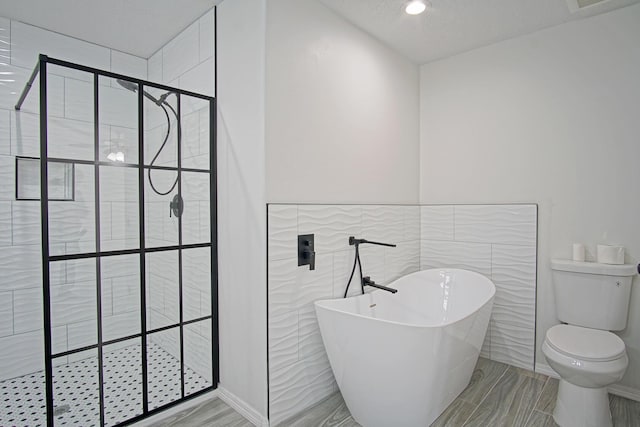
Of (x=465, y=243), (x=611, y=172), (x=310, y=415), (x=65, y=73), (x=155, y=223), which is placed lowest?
(x=310, y=415)

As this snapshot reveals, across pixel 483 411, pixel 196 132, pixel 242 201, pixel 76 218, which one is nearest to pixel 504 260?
pixel 483 411

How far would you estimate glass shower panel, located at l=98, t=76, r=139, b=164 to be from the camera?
1985mm

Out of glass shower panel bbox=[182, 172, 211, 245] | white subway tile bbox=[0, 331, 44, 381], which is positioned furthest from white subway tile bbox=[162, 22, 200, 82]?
white subway tile bbox=[0, 331, 44, 381]

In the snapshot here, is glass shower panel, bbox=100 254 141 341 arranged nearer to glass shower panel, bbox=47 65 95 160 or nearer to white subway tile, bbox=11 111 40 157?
glass shower panel, bbox=47 65 95 160

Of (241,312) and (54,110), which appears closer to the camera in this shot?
(241,312)

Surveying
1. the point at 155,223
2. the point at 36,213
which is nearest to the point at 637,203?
the point at 155,223

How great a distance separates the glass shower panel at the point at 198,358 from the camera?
230 centimetres

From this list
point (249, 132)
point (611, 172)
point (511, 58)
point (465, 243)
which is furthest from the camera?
point (465, 243)

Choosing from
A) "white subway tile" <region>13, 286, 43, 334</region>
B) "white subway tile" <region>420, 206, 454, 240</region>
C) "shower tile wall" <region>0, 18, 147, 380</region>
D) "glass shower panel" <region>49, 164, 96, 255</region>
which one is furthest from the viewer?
"white subway tile" <region>420, 206, 454, 240</region>

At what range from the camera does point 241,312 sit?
2.15 meters

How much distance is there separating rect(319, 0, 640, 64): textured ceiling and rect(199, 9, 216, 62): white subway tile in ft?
2.48

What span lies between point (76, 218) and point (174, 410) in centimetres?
129

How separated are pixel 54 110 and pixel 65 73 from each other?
358 millimetres

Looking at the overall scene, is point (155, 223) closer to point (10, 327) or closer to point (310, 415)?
point (10, 327)
